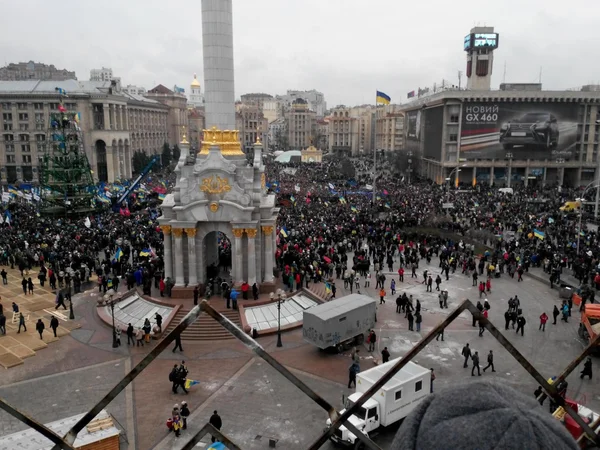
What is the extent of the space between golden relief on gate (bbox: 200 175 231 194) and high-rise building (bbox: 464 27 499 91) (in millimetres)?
80709

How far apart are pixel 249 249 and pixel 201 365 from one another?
8.24 meters

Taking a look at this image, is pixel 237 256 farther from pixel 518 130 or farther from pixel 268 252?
pixel 518 130

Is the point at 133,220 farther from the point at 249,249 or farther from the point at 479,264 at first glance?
the point at 479,264

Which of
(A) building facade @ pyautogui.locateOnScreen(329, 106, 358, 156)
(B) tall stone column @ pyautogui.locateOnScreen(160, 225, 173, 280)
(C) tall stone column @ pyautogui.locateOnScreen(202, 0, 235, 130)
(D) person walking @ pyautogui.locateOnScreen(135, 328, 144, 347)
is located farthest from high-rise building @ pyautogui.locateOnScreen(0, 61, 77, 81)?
(D) person walking @ pyautogui.locateOnScreen(135, 328, 144, 347)

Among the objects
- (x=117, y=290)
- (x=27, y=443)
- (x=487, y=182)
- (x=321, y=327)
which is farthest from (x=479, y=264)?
(x=487, y=182)

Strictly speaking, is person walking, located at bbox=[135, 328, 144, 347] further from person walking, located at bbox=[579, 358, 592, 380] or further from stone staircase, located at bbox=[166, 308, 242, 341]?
person walking, located at bbox=[579, 358, 592, 380]

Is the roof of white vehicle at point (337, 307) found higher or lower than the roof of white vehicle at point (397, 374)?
higher

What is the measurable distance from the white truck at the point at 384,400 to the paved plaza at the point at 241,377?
762mm

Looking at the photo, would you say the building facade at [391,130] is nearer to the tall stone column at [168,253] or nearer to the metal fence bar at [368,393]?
the tall stone column at [168,253]

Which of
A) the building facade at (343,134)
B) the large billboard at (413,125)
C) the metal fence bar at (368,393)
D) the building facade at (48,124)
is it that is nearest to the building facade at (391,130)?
the building facade at (343,134)

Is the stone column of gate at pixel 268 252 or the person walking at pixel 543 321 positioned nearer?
the person walking at pixel 543 321

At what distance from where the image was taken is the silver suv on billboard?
275ft

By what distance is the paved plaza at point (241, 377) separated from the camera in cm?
1794

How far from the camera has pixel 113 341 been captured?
24984mm
